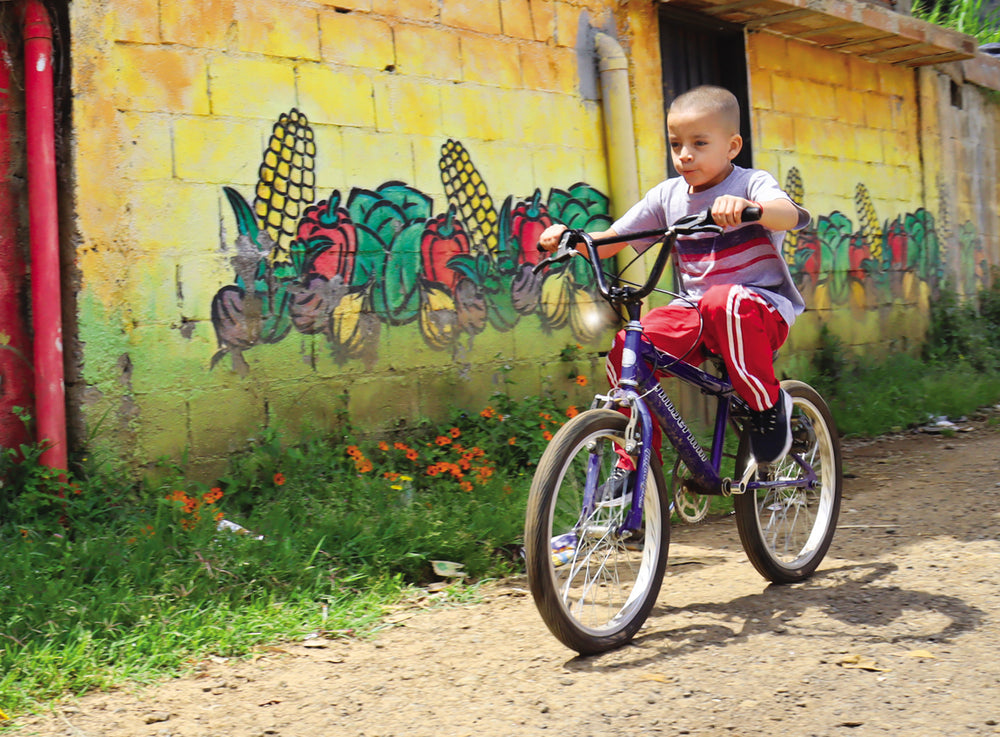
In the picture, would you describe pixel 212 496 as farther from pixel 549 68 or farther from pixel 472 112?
pixel 549 68

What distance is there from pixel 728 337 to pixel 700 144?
642mm

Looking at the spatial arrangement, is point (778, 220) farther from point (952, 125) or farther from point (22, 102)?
point (952, 125)

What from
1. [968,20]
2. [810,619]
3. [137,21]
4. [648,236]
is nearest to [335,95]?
[137,21]

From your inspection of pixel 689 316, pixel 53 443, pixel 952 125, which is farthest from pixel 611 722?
pixel 952 125

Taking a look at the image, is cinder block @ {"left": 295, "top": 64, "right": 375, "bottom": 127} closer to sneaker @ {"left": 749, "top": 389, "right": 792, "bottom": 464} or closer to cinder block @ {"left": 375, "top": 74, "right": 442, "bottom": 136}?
cinder block @ {"left": 375, "top": 74, "right": 442, "bottom": 136}

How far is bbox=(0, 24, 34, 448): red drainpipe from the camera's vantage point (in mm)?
4344

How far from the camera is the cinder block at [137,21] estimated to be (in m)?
4.57

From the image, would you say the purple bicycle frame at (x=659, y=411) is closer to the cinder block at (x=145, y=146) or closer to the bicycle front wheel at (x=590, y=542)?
the bicycle front wheel at (x=590, y=542)

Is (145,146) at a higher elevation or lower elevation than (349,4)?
lower

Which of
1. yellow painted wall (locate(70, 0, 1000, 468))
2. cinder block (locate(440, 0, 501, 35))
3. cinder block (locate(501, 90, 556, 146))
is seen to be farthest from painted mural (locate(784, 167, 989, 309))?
cinder block (locate(440, 0, 501, 35))

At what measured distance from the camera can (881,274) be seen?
9469 millimetres

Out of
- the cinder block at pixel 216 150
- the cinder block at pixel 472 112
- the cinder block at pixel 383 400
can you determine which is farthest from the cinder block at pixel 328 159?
the cinder block at pixel 383 400

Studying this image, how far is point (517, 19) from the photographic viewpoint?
20.5 ft

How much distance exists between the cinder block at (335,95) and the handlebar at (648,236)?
7.60 feet
